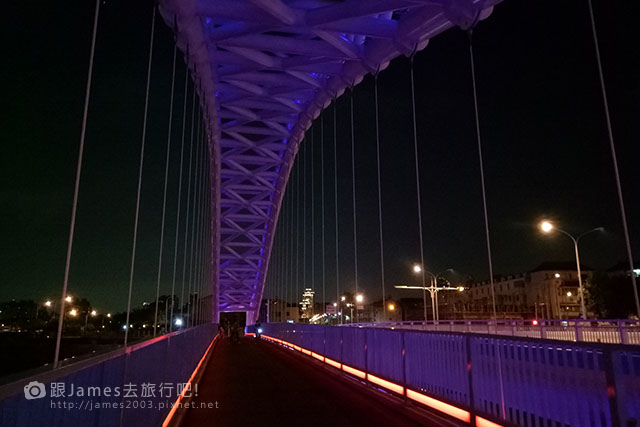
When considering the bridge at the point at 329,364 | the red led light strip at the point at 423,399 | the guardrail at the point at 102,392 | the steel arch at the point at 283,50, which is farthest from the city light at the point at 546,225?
the guardrail at the point at 102,392

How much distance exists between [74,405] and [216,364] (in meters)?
11.9

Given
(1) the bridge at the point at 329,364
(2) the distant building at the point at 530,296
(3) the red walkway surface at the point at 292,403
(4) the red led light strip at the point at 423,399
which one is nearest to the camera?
(1) the bridge at the point at 329,364

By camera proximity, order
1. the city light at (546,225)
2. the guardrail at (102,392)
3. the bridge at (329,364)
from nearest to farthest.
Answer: the guardrail at (102,392)
the bridge at (329,364)
the city light at (546,225)

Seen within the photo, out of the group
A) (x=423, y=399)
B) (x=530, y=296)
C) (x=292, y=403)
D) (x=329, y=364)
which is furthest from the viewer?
(x=530, y=296)

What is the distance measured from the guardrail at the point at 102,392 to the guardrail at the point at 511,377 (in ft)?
11.6

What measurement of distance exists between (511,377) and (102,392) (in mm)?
3988

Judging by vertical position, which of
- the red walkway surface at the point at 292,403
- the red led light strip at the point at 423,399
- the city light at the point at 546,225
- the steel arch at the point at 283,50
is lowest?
the red walkway surface at the point at 292,403

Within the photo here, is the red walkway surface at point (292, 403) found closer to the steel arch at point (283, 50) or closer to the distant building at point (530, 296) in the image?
the steel arch at point (283, 50)

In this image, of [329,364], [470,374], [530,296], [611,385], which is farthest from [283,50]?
[530,296]

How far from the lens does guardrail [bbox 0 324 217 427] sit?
2.12 metres

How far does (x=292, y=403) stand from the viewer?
765 cm

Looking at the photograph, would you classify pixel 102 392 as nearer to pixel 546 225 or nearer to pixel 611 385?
pixel 611 385

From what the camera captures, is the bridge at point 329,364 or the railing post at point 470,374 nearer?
the bridge at point 329,364

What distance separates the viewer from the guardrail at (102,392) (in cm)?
212
